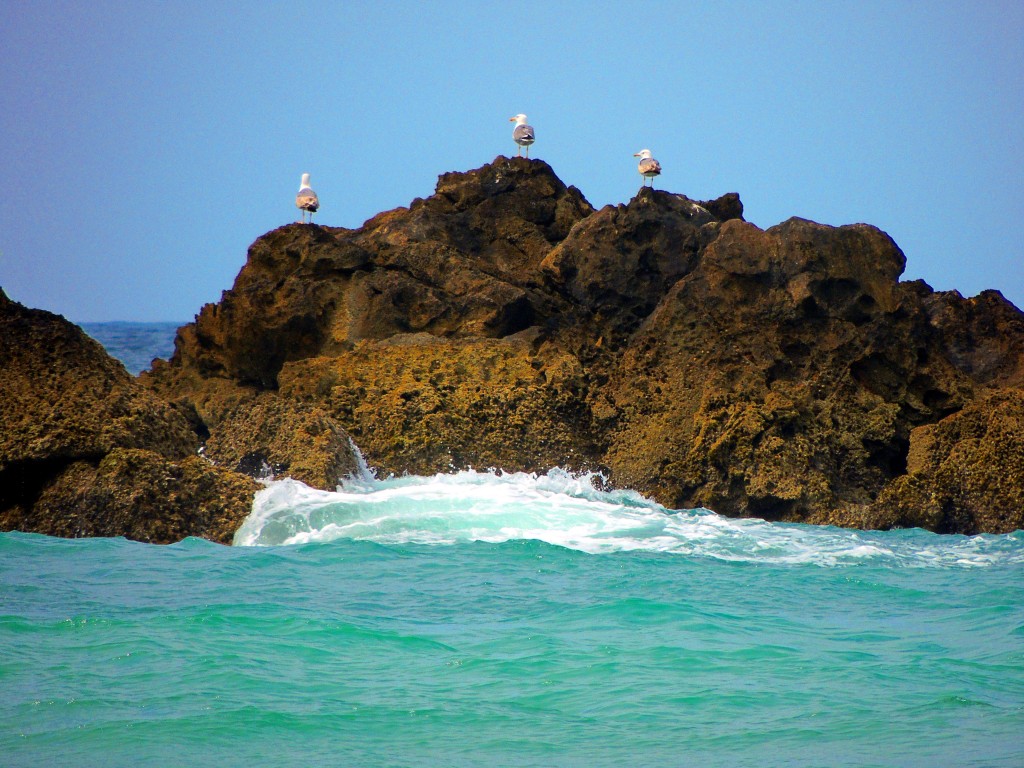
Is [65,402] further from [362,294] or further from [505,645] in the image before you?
[505,645]

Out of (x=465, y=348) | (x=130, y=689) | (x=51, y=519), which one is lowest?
(x=130, y=689)

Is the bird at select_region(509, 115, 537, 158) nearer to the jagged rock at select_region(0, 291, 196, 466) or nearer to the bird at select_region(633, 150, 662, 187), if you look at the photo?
the bird at select_region(633, 150, 662, 187)

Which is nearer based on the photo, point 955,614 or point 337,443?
point 955,614

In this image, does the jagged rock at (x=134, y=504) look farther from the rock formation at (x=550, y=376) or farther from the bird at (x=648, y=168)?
the bird at (x=648, y=168)

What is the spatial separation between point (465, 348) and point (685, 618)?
6.65 meters

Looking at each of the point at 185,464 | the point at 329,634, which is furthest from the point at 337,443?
the point at 329,634

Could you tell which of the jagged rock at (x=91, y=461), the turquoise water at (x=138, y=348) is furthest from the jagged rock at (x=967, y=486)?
the turquoise water at (x=138, y=348)

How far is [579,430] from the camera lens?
13.0 meters

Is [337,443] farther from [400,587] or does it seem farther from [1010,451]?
[1010,451]

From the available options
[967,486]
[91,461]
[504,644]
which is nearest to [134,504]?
[91,461]

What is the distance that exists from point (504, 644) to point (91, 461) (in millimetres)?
5115

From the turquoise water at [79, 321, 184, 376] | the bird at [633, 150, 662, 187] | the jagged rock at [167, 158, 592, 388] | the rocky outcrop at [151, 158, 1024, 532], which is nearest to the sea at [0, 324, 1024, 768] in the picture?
the rocky outcrop at [151, 158, 1024, 532]

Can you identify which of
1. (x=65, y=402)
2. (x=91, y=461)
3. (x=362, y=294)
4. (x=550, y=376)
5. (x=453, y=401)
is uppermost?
(x=362, y=294)

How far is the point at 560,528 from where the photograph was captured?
1027cm
